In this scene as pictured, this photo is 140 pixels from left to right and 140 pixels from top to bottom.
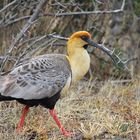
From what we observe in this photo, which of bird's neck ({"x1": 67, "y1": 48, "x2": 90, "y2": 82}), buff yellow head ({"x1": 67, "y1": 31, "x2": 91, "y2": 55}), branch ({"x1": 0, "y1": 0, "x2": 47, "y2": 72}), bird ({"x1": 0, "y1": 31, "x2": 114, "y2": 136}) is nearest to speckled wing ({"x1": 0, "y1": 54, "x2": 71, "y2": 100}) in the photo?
bird ({"x1": 0, "y1": 31, "x2": 114, "y2": 136})

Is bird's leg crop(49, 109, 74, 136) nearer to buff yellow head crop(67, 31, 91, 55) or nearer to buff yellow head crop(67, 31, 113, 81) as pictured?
buff yellow head crop(67, 31, 113, 81)

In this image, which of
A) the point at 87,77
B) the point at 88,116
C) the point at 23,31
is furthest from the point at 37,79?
the point at 87,77

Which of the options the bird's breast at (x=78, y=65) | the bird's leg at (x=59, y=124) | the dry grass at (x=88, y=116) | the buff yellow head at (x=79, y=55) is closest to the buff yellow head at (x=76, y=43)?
the buff yellow head at (x=79, y=55)

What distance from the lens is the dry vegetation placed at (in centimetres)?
691

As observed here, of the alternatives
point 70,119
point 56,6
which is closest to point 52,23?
Answer: point 56,6

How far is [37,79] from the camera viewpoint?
681 cm

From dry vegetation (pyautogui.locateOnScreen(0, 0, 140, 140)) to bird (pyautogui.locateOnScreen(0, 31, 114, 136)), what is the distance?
0.97ft

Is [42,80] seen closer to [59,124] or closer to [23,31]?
[59,124]

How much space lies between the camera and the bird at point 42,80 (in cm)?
669

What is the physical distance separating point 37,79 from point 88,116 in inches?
44.8

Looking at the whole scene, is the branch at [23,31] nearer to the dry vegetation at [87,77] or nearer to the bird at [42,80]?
the dry vegetation at [87,77]

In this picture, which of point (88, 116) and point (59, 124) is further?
point (88, 116)

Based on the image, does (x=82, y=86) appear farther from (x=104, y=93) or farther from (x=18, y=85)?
(x=18, y=85)

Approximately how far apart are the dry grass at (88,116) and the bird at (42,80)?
0.56ft
